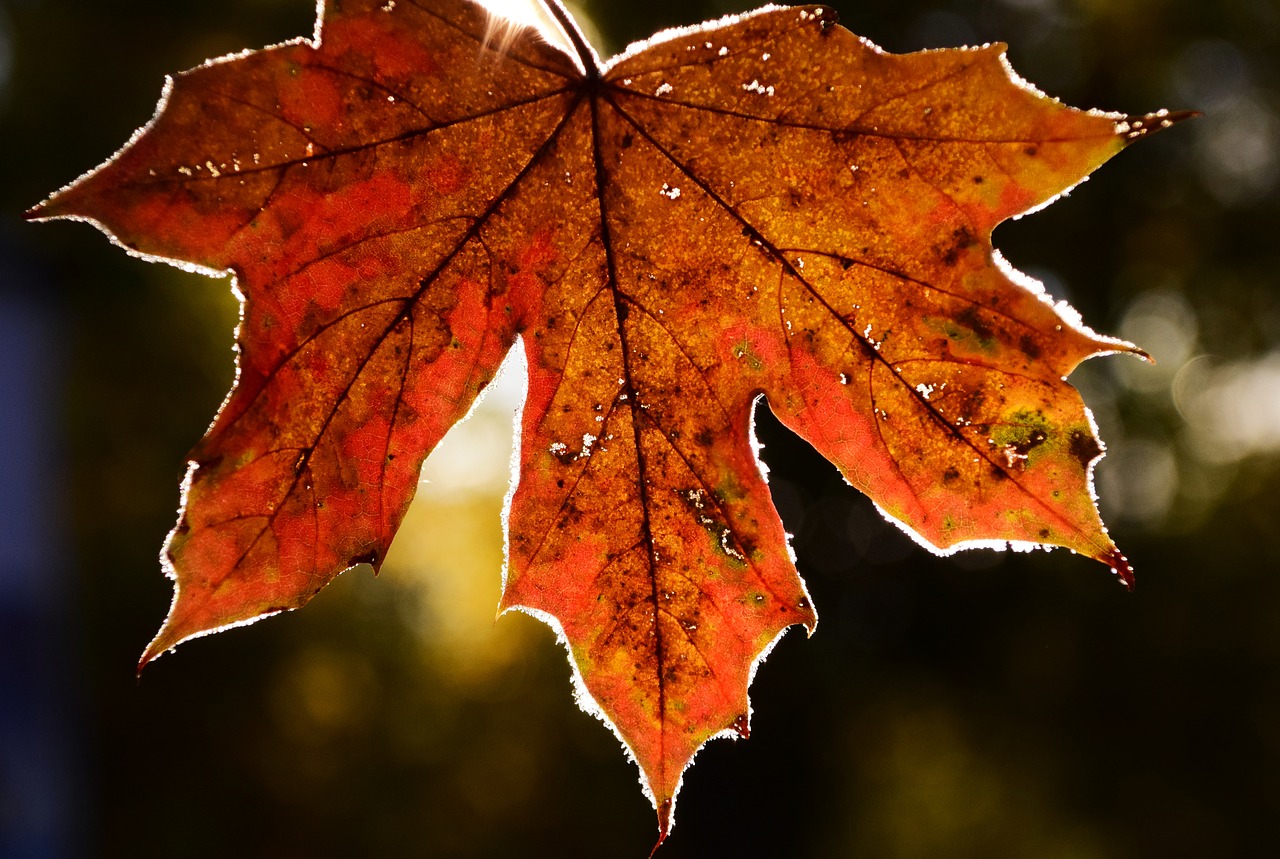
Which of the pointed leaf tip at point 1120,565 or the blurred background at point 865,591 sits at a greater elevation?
the blurred background at point 865,591

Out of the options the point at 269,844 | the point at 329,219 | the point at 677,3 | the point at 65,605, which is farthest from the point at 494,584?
the point at 329,219

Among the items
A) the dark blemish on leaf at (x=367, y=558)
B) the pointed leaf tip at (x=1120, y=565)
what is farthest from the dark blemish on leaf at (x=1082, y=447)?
the dark blemish on leaf at (x=367, y=558)

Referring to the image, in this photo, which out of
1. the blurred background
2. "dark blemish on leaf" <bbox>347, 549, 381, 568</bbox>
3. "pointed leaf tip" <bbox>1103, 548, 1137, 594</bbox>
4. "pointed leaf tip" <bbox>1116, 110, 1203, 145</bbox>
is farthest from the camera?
the blurred background

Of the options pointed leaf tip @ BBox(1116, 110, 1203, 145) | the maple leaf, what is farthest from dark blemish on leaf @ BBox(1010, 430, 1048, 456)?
pointed leaf tip @ BBox(1116, 110, 1203, 145)

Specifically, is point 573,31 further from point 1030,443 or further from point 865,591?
point 865,591

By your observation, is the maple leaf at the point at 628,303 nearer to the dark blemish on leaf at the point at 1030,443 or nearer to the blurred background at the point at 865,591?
the dark blemish on leaf at the point at 1030,443

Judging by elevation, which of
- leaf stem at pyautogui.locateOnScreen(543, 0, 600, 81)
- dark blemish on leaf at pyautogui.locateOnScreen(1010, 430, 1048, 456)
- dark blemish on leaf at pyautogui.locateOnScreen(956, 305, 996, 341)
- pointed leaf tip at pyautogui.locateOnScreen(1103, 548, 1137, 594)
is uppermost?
leaf stem at pyautogui.locateOnScreen(543, 0, 600, 81)

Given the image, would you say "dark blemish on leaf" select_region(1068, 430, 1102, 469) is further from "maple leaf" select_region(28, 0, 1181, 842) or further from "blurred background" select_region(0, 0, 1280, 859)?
"blurred background" select_region(0, 0, 1280, 859)

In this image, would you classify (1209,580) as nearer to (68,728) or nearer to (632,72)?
(632,72)
